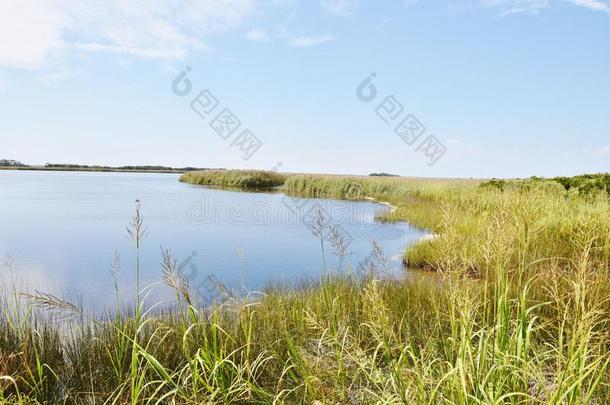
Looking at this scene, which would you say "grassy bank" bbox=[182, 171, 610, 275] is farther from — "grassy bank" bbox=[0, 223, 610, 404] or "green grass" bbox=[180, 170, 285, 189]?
"green grass" bbox=[180, 170, 285, 189]

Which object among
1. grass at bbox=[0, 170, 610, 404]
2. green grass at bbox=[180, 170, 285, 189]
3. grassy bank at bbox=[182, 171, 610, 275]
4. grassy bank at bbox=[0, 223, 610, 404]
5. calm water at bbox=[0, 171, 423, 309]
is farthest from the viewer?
green grass at bbox=[180, 170, 285, 189]

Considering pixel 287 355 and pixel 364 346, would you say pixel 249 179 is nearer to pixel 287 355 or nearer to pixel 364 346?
pixel 364 346

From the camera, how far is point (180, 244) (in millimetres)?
10398

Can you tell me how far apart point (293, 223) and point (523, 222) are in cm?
1194

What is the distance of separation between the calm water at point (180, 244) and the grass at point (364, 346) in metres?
0.90

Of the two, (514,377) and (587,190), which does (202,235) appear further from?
(587,190)

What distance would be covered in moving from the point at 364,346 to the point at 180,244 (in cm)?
793

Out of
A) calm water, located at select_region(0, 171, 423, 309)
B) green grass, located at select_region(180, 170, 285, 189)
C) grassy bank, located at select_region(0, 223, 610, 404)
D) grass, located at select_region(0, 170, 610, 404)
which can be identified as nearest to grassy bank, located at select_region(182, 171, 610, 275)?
grass, located at select_region(0, 170, 610, 404)

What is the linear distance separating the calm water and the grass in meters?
0.90

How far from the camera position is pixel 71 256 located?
29.0 feet

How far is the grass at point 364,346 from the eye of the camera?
1783mm

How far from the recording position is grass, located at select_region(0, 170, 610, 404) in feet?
5.85

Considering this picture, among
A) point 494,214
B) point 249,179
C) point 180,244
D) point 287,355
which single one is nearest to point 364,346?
point 287,355

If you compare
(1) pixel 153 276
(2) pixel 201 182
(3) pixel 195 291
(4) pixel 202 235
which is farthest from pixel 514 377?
(2) pixel 201 182
